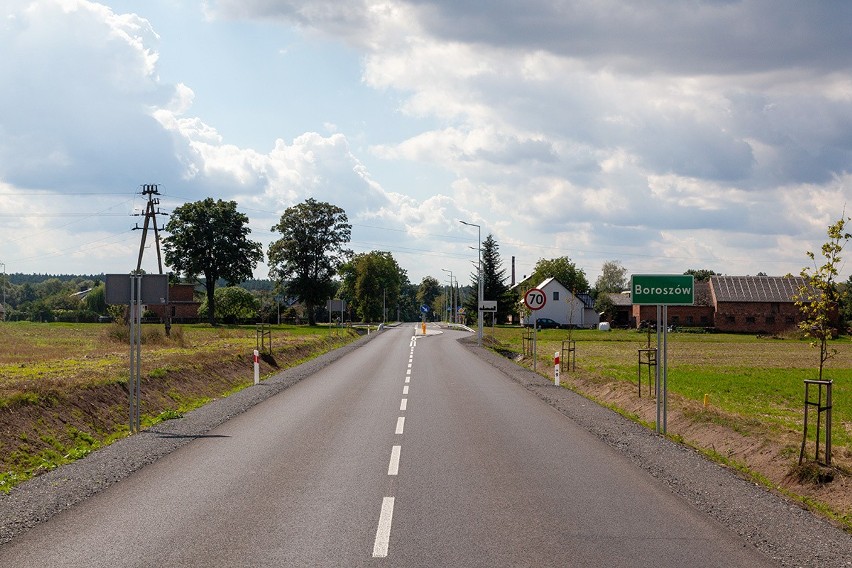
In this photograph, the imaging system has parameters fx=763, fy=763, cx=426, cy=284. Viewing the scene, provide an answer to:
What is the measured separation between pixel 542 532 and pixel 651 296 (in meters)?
6.78

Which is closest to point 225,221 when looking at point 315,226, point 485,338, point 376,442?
point 315,226

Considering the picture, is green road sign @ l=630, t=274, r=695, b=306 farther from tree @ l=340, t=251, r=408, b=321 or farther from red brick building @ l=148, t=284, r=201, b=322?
red brick building @ l=148, t=284, r=201, b=322

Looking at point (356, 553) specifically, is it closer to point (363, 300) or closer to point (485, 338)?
point (485, 338)

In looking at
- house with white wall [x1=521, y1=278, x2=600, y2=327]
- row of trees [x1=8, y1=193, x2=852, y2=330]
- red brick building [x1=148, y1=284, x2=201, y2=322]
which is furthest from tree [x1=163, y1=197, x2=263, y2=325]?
house with white wall [x1=521, y1=278, x2=600, y2=327]

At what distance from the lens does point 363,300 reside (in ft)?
402

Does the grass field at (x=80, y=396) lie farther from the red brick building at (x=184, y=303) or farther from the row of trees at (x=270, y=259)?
the red brick building at (x=184, y=303)

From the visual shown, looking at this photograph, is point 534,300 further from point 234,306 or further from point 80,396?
point 234,306

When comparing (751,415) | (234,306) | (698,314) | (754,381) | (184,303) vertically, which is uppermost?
(184,303)

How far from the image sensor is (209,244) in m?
81.1

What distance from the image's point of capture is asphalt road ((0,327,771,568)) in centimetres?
622

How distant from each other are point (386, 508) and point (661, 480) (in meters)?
3.66

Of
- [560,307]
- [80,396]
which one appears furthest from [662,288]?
[560,307]

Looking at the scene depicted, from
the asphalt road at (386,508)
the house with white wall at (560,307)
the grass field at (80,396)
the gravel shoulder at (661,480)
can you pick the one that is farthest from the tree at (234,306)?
the asphalt road at (386,508)

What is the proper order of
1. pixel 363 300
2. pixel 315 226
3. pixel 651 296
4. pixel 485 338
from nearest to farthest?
pixel 651 296 < pixel 485 338 < pixel 315 226 < pixel 363 300
